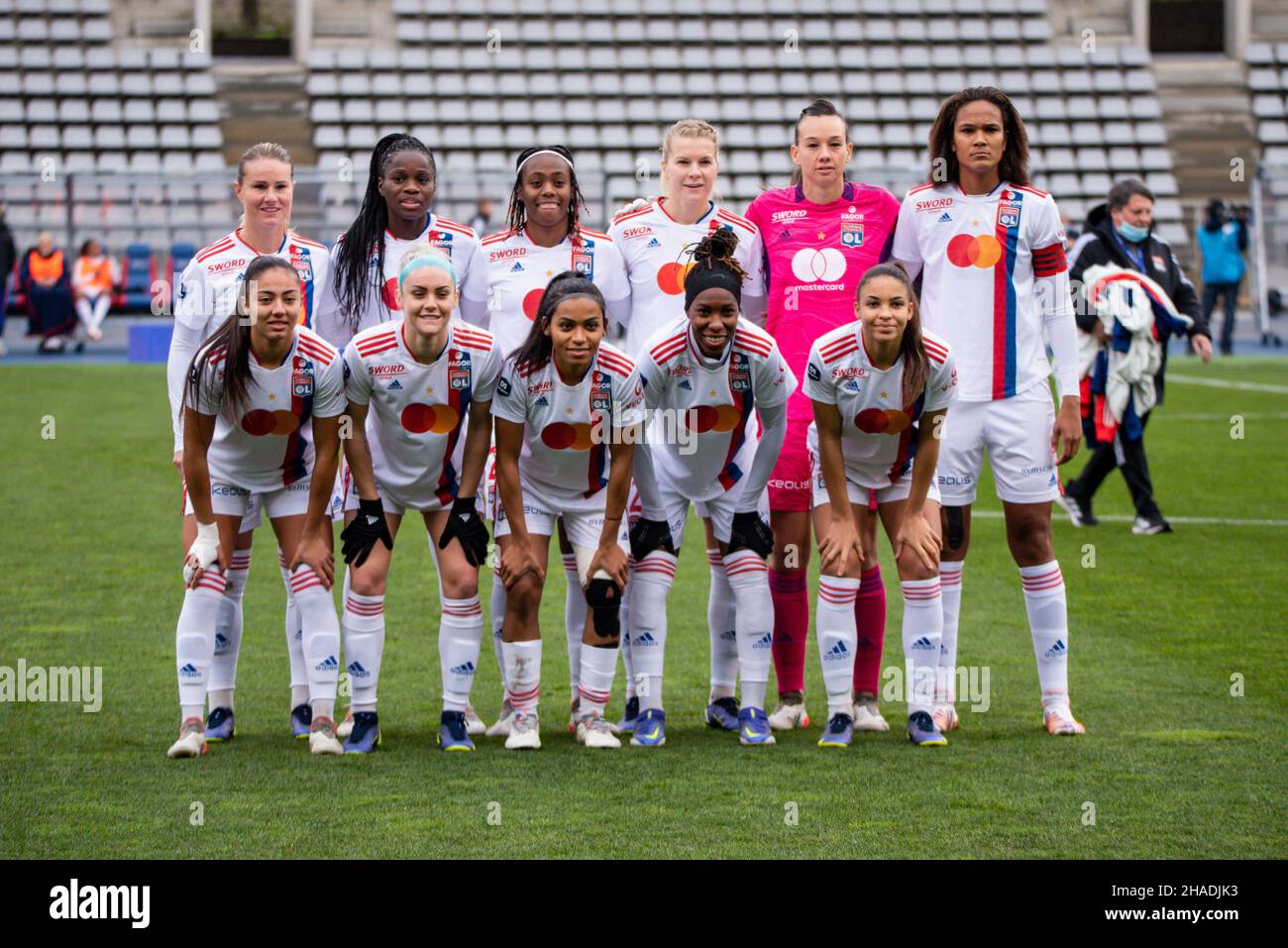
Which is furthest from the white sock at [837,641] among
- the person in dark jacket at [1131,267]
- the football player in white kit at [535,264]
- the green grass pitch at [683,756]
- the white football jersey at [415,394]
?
the person in dark jacket at [1131,267]

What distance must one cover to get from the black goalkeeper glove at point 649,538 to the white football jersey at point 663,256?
649 mm

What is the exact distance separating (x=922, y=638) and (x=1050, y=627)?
19.1 inches

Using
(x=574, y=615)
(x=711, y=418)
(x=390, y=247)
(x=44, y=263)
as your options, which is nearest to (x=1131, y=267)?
(x=711, y=418)

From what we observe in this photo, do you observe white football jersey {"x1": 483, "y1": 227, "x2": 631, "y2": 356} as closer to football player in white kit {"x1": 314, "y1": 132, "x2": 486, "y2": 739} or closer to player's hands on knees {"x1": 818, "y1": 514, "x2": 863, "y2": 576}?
football player in white kit {"x1": 314, "y1": 132, "x2": 486, "y2": 739}

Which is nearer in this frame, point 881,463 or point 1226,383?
point 881,463

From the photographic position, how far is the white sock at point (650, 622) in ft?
Answer: 18.1

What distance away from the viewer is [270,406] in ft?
17.6

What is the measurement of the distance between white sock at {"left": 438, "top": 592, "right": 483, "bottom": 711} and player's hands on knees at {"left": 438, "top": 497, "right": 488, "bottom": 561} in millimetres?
152

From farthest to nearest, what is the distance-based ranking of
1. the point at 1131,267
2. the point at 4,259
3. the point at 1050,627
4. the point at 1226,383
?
the point at 4,259 → the point at 1226,383 → the point at 1131,267 → the point at 1050,627

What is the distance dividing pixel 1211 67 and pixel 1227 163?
2.24 metres

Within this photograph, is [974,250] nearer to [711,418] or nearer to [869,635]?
[711,418]

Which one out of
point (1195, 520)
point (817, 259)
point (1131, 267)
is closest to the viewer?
point (817, 259)

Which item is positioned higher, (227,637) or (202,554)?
(202,554)

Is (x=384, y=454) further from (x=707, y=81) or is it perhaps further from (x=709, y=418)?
(x=707, y=81)
